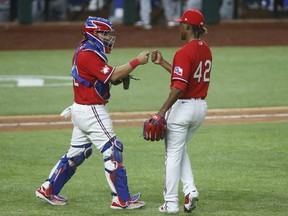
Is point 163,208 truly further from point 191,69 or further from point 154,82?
point 154,82

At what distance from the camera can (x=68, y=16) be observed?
24531 millimetres

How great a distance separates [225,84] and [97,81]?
8.31 m

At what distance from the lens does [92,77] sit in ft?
25.3

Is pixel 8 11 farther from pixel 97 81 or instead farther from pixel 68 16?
pixel 97 81

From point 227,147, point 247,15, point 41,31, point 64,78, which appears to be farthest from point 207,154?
point 247,15

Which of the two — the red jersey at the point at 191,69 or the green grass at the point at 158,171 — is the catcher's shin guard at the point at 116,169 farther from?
the red jersey at the point at 191,69

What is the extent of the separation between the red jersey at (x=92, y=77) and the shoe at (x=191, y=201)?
1.07 metres

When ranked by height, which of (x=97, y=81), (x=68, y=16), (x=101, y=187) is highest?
(x=97, y=81)

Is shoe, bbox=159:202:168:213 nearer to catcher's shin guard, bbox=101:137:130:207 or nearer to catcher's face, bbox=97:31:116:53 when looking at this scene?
catcher's shin guard, bbox=101:137:130:207

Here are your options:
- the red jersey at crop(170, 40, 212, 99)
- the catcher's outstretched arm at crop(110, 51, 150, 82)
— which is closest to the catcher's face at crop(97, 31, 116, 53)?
the catcher's outstretched arm at crop(110, 51, 150, 82)

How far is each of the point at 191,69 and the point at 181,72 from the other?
124 millimetres

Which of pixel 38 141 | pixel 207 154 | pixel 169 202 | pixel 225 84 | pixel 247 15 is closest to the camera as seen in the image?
pixel 169 202

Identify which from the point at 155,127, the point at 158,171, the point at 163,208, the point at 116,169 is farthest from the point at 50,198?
the point at 158,171

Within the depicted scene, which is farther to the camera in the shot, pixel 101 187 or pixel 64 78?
pixel 64 78
